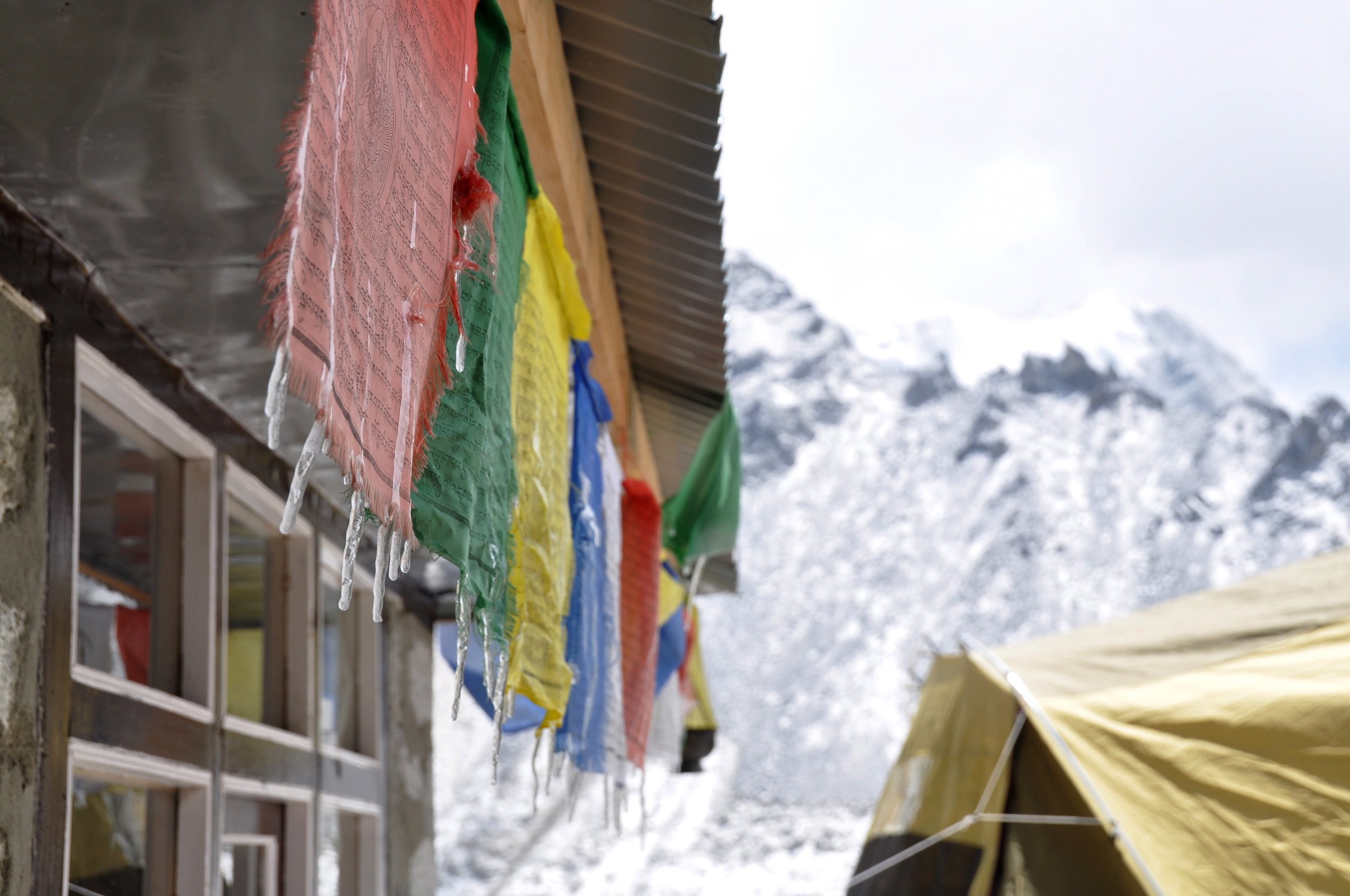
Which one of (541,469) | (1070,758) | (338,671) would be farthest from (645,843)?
(541,469)

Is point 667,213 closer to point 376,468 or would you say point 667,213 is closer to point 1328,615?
point 1328,615

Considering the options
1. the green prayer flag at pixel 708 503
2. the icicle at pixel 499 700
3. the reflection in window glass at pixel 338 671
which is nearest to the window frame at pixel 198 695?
the reflection in window glass at pixel 338 671

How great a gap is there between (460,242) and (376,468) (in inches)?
17.4

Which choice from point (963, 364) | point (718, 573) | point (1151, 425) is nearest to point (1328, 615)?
point (718, 573)

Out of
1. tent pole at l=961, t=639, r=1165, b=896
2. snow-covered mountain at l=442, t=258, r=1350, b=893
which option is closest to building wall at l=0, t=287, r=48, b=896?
tent pole at l=961, t=639, r=1165, b=896

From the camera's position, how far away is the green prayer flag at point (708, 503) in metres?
5.07

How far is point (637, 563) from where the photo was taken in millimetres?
4066

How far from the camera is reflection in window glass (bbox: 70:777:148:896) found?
3.37m

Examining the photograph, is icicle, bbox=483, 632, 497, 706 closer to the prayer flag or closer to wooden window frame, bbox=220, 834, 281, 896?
the prayer flag

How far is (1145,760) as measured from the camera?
322cm

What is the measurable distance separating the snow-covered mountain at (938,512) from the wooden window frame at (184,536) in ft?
67.2

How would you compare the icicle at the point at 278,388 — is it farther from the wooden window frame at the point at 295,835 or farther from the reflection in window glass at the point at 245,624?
the reflection in window glass at the point at 245,624

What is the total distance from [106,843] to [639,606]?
1.64 m

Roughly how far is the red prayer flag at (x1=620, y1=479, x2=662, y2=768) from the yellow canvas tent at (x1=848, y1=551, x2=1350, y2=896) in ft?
3.01
